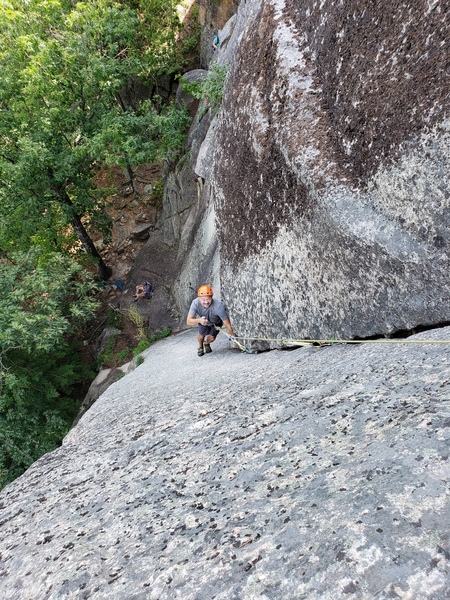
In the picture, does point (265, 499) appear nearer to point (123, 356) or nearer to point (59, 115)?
point (123, 356)

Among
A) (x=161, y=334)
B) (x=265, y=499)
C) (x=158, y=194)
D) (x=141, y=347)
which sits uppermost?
(x=158, y=194)

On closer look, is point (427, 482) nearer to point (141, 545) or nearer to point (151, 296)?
point (141, 545)

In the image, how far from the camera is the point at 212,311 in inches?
311

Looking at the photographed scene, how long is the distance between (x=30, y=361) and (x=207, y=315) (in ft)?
28.2

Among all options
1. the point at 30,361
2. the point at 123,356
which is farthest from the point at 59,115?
the point at 123,356

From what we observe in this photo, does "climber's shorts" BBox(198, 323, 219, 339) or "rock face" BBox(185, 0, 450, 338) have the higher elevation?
"rock face" BBox(185, 0, 450, 338)

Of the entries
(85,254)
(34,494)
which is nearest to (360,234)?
(34,494)

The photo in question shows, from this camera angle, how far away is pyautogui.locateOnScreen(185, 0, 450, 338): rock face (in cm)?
347

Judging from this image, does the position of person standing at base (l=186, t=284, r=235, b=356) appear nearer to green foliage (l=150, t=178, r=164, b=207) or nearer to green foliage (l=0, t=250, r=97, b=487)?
green foliage (l=0, t=250, r=97, b=487)

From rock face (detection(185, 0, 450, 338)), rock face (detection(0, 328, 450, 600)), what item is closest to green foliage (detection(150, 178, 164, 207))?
rock face (detection(185, 0, 450, 338))

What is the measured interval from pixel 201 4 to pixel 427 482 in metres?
21.3

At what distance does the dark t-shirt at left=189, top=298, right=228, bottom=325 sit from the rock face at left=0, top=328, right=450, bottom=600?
3.87m

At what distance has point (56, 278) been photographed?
11992 mm

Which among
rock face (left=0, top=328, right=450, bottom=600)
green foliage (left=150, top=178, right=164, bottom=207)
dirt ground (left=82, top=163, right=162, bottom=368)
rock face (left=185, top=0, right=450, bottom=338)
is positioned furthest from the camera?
green foliage (left=150, top=178, right=164, bottom=207)
